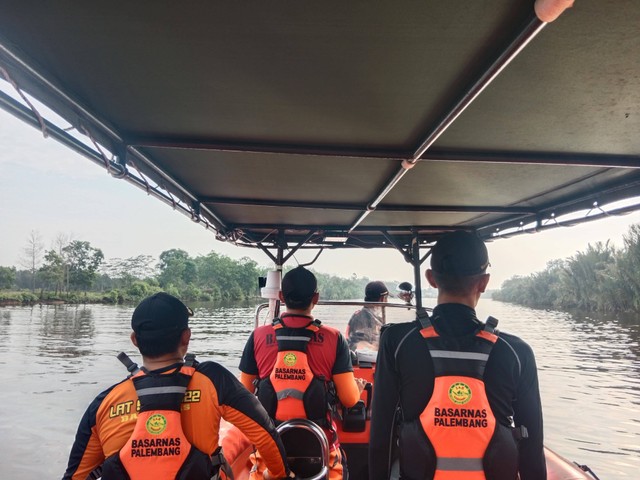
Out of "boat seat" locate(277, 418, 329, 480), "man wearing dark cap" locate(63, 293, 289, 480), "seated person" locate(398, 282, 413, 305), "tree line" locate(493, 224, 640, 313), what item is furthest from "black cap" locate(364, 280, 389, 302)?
"tree line" locate(493, 224, 640, 313)

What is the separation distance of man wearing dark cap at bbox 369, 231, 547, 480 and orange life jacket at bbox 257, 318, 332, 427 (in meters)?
0.74

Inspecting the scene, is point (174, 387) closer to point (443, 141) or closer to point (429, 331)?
point (429, 331)

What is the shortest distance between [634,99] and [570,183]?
162cm

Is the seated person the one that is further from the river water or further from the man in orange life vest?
the man in orange life vest

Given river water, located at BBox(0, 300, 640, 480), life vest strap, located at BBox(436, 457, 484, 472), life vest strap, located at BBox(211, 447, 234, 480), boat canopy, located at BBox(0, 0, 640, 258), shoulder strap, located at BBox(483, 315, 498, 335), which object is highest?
boat canopy, located at BBox(0, 0, 640, 258)

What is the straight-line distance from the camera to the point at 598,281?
38094 mm

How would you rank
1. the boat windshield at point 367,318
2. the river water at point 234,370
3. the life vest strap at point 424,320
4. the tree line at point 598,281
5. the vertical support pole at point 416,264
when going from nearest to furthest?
the life vest strap at point 424,320, the boat windshield at point 367,318, the vertical support pole at point 416,264, the river water at point 234,370, the tree line at point 598,281

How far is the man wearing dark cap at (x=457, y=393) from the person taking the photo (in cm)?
118

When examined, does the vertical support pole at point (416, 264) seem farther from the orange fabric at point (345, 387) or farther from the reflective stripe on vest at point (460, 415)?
the reflective stripe on vest at point (460, 415)

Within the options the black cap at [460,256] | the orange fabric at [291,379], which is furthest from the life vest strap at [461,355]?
the orange fabric at [291,379]

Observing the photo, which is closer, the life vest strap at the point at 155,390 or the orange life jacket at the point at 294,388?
the life vest strap at the point at 155,390

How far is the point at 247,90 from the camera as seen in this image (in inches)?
81.1

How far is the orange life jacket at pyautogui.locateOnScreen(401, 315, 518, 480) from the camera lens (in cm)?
117

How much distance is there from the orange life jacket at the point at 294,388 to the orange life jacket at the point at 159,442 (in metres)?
0.67
